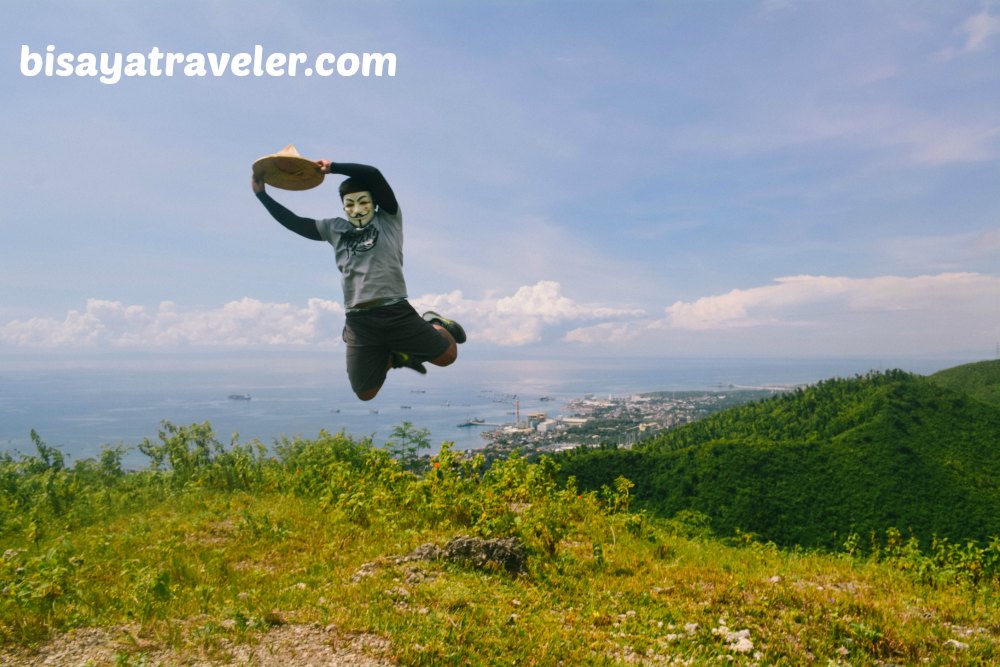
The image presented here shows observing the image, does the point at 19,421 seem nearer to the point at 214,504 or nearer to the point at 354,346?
the point at 214,504

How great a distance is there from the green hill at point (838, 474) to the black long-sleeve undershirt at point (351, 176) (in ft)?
75.6

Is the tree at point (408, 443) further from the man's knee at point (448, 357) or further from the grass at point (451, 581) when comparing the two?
the man's knee at point (448, 357)

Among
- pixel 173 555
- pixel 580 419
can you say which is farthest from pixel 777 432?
pixel 173 555

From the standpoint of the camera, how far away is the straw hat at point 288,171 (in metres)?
3.10

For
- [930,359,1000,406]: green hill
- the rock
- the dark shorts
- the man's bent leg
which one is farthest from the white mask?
[930,359,1000,406]: green hill

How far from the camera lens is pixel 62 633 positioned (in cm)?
376

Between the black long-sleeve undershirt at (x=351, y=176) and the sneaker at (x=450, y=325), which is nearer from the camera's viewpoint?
the black long-sleeve undershirt at (x=351, y=176)

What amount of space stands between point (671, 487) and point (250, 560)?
3044cm

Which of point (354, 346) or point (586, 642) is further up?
point (354, 346)

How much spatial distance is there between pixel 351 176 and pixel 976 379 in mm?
100420

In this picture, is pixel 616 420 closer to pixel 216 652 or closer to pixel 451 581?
pixel 451 581

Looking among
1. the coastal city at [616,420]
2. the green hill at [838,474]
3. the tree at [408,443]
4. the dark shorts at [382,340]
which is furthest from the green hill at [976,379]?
the dark shorts at [382,340]

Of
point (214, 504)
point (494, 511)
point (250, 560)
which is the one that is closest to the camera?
point (250, 560)

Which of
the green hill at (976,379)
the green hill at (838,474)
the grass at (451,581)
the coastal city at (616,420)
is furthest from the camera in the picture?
the green hill at (976,379)
